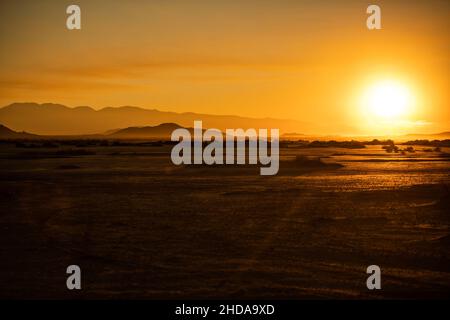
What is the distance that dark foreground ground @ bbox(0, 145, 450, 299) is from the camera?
9938mm

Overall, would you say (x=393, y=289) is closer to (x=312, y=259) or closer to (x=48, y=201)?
(x=312, y=259)

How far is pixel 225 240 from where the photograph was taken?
523 inches

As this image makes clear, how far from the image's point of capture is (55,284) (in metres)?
10.1

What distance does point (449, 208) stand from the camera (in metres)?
17.7

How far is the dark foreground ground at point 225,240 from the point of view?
9938 millimetres
